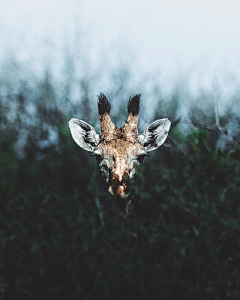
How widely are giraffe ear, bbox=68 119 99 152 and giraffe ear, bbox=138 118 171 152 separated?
0.21 m

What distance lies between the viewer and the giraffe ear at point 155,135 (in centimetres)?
145

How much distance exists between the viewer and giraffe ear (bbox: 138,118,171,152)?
1453 millimetres

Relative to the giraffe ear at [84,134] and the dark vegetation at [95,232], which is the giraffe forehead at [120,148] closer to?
the giraffe ear at [84,134]

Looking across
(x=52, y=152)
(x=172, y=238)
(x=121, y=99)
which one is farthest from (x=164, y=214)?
(x=121, y=99)

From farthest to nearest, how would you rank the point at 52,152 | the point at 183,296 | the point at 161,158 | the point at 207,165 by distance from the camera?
1. the point at 52,152
2. the point at 183,296
3. the point at 161,158
4. the point at 207,165

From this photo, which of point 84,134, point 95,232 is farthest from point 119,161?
point 95,232

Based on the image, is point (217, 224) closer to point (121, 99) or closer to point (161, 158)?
point (161, 158)

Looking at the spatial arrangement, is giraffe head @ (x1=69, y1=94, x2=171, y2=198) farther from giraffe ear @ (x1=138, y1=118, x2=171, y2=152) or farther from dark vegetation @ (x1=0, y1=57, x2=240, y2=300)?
dark vegetation @ (x1=0, y1=57, x2=240, y2=300)

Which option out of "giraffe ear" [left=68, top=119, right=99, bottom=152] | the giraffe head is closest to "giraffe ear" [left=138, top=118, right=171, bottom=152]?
the giraffe head

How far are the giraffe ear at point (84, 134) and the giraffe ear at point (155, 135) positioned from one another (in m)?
0.21

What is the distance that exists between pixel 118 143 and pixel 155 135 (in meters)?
0.24

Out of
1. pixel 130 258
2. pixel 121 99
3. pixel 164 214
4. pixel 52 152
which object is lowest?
pixel 130 258

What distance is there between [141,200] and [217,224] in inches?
58.5

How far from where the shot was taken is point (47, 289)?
26.3 feet
